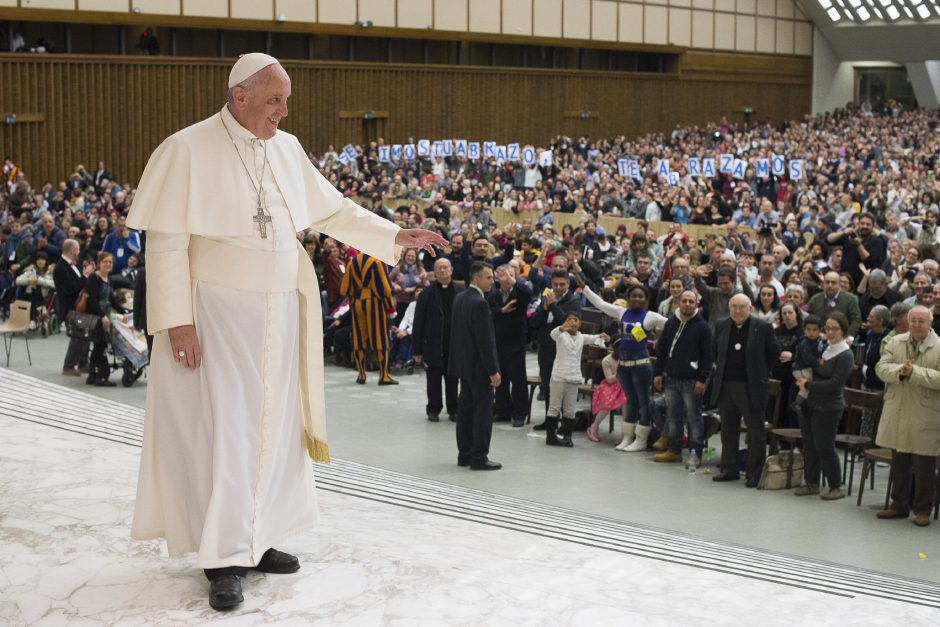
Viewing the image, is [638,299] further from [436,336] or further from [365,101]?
[365,101]

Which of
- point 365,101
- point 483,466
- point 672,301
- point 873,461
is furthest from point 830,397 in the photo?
point 365,101

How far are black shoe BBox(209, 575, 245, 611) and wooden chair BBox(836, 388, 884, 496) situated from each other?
6.26 meters

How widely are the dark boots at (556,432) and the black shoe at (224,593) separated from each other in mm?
6787

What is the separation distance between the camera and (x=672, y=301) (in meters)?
11.1

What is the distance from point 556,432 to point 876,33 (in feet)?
111

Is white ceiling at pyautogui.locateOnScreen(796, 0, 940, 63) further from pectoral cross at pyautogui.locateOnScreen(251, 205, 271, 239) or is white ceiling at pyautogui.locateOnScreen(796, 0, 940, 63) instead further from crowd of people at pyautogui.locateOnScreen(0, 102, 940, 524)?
pectoral cross at pyautogui.locateOnScreen(251, 205, 271, 239)

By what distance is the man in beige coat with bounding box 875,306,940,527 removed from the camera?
822cm

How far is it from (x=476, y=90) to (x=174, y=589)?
3122 centimetres

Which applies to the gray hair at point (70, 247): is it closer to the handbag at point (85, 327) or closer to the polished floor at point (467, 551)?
the handbag at point (85, 327)

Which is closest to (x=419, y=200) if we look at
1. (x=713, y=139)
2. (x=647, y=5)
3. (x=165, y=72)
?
(x=165, y=72)

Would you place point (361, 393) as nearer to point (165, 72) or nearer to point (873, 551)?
point (873, 551)

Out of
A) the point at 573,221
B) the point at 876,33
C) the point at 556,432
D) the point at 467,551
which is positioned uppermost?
the point at 876,33

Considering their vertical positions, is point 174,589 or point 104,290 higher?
point 104,290

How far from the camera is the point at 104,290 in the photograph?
12.6 m
